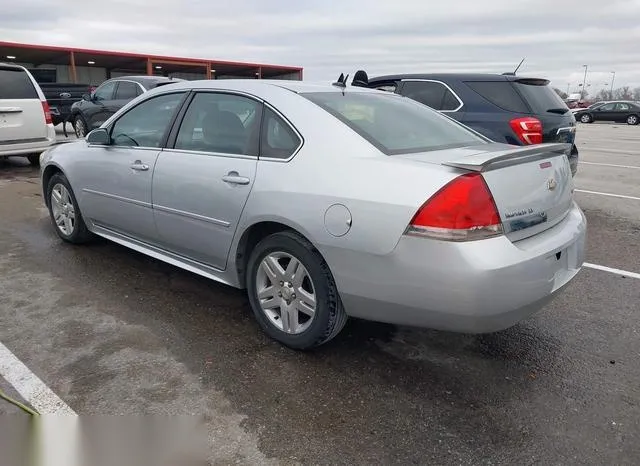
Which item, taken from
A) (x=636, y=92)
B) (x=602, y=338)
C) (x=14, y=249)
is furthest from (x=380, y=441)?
(x=636, y=92)

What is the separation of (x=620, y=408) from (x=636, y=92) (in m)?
108

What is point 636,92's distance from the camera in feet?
304

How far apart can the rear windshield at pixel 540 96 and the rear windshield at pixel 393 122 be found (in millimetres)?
2977

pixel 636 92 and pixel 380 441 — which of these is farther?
pixel 636 92

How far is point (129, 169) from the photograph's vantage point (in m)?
4.04

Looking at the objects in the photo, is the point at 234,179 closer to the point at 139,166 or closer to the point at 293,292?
the point at 293,292

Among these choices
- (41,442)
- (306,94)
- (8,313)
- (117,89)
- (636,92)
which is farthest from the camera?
(636,92)

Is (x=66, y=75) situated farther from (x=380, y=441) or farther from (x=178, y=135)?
(x=380, y=441)

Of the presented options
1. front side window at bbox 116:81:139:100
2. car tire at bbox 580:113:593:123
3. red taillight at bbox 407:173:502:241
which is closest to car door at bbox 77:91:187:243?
red taillight at bbox 407:173:502:241

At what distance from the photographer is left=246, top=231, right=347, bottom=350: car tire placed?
9.52 ft

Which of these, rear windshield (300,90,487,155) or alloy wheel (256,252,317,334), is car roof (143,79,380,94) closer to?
rear windshield (300,90,487,155)

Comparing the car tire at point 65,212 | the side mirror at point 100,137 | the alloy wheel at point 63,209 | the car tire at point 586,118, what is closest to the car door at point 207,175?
the side mirror at point 100,137

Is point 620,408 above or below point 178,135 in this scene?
below

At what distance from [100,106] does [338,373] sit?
36.8 feet
